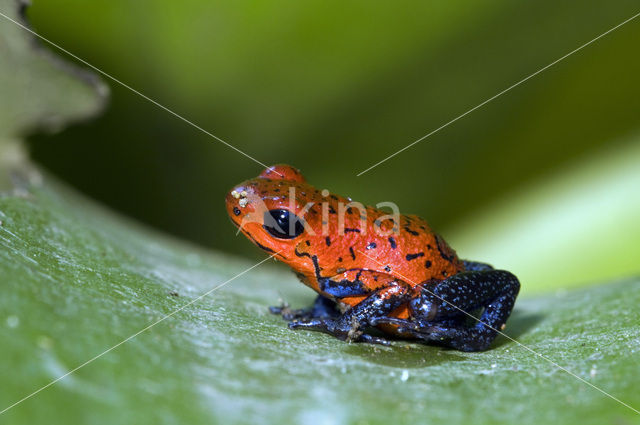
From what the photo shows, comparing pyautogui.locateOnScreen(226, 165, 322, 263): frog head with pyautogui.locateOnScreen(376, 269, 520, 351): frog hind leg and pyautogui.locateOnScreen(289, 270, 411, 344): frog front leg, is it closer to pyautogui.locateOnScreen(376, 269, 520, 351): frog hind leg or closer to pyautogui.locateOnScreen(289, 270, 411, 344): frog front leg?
pyautogui.locateOnScreen(289, 270, 411, 344): frog front leg

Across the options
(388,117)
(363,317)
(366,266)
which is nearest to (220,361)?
(363,317)

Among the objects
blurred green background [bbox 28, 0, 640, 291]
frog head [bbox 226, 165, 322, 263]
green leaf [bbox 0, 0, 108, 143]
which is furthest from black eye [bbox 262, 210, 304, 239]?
green leaf [bbox 0, 0, 108, 143]

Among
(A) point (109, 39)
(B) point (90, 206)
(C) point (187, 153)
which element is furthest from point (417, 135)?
(B) point (90, 206)

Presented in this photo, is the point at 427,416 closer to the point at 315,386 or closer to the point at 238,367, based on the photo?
the point at 315,386

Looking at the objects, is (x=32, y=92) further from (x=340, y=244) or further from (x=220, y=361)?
(x=220, y=361)

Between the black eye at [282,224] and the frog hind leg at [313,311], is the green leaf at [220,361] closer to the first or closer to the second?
the frog hind leg at [313,311]

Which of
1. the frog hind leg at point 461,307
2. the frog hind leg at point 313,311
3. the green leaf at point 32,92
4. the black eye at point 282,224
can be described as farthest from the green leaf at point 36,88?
the frog hind leg at point 461,307

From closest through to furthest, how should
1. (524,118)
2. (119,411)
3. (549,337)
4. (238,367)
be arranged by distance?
(119,411)
(238,367)
(549,337)
(524,118)
